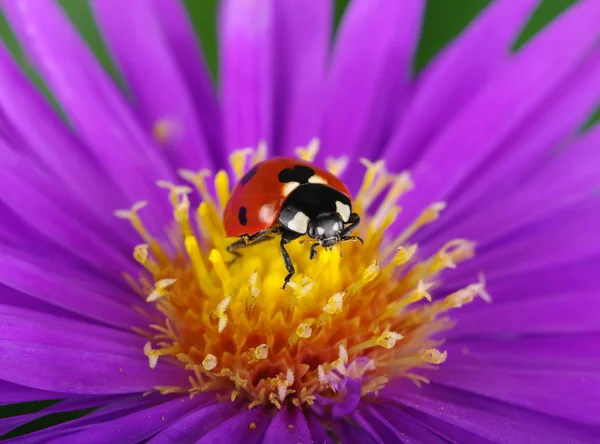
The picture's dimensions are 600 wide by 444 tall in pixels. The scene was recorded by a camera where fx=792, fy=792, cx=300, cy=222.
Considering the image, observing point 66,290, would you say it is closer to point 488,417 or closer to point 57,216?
point 57,216

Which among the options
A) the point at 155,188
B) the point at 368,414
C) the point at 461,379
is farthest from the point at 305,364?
the point at 155,188

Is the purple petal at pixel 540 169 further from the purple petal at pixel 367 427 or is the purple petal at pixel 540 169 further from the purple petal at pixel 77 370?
the purple petal at pixel 77 370

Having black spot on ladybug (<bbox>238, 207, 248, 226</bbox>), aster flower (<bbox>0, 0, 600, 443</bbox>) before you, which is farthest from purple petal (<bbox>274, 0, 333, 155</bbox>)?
black spot on ladybug (<bbox>238, 207, 248, 226</bbox>)

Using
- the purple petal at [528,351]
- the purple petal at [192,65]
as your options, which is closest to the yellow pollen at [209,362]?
the purple petal at [528,351]

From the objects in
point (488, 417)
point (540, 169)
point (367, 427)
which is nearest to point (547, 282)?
point (540, 169)

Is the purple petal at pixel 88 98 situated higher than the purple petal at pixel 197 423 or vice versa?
the purple petal at pixel 88 98

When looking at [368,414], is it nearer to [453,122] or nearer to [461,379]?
[461,379]

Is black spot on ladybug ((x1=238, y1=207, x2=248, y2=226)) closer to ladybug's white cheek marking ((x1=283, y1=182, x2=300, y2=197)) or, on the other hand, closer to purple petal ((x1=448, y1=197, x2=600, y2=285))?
ladybug's white cheek marking ((x1=283, y1=182, x2=300, y2=197))
